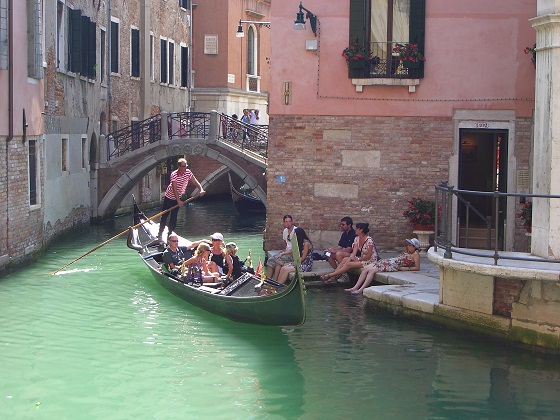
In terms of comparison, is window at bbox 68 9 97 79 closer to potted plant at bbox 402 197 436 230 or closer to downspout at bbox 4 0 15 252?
downspout at bbox 4 0 15 252

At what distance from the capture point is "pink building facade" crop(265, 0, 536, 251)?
39.1ft

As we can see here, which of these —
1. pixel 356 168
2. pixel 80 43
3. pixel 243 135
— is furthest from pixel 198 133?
pixel 356 168

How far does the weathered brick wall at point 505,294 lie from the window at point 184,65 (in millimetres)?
18885

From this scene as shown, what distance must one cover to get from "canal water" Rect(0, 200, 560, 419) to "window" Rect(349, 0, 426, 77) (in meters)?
2.92

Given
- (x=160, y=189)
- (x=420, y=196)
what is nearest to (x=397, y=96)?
(x=420, y=196)

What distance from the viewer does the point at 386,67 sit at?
12.1 m

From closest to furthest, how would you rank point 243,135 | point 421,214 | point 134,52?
point 421,214 → point 243,135 → point 134,52

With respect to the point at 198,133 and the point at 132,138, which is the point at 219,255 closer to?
the point at 132,138

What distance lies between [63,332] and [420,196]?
4.72 meters

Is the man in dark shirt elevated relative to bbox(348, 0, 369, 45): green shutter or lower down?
lower down

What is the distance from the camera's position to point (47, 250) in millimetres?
14859

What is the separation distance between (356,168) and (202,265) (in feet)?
8.10

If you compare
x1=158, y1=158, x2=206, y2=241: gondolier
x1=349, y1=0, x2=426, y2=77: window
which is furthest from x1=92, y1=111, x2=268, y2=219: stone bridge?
x1=349, y1=0, x2=426, y2=77: window

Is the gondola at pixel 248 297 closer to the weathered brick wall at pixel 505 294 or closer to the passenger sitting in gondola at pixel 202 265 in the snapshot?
the passenger sitting in gondola at pixel 202 265
